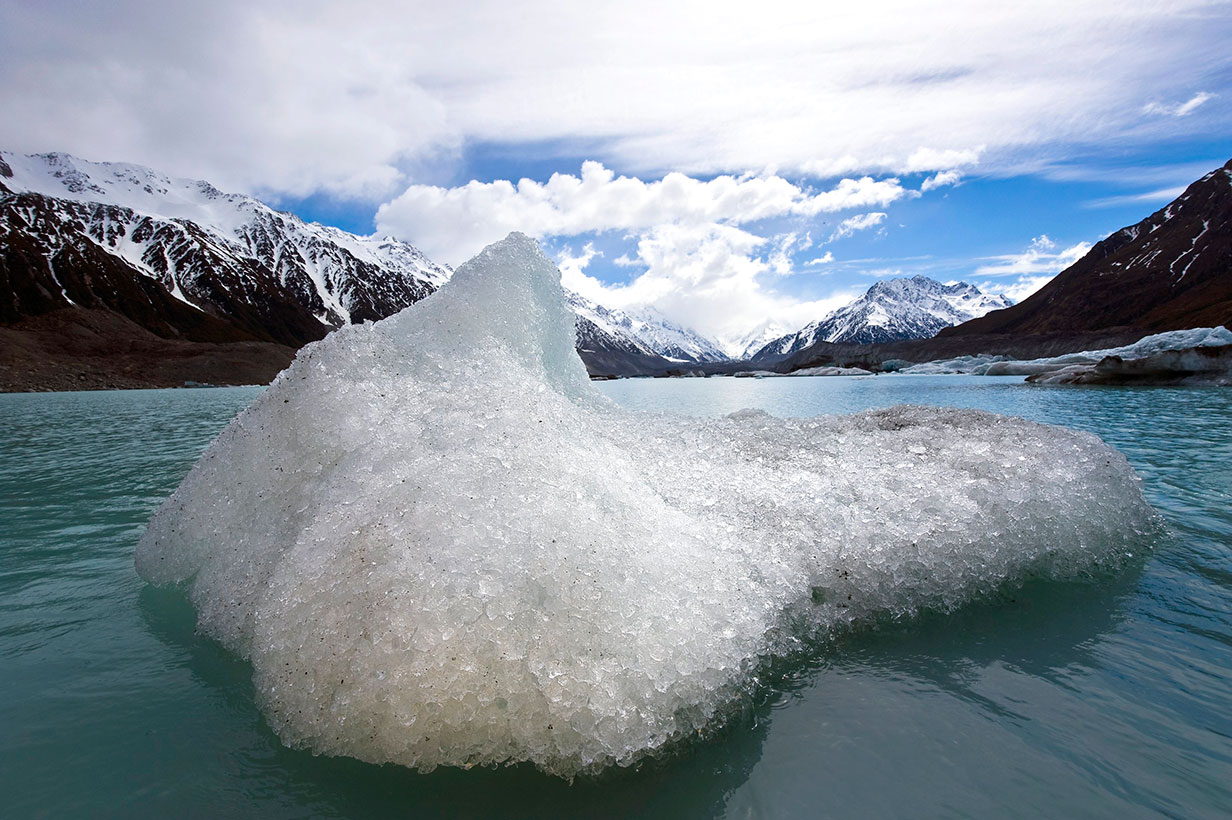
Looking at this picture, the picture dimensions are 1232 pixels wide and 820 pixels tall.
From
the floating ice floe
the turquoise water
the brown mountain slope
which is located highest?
the brown mountain slope

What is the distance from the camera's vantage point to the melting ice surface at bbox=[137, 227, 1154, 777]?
11.6 ft

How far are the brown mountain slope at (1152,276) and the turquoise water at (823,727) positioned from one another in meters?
158

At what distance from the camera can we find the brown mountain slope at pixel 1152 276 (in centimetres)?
14425

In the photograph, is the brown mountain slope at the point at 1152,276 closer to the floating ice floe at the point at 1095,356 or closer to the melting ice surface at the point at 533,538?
the floating ice floe at the point at 1095,356

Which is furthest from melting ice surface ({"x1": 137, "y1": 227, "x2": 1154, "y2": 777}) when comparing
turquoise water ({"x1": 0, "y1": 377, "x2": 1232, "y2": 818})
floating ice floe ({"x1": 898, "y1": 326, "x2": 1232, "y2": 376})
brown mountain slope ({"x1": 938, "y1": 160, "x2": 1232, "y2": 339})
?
brown mountain slope ({"x1": 938, "y1": 160, "x2": 1232, "y2": 339})

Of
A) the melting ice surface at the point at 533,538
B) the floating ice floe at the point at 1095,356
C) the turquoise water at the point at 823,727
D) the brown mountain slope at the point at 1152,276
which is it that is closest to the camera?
the turquoise water at the point at 823,727

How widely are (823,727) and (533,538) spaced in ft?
7.69

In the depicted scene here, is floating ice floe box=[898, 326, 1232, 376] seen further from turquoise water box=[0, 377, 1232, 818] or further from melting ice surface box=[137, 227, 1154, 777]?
turquoise water box=[0, 377, 1232, 818]

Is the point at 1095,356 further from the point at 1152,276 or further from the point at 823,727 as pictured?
the point at 1152,276

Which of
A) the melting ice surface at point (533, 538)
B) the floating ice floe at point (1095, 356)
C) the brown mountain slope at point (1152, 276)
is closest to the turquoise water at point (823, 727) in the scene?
the melting ice surface at point (533, 538)

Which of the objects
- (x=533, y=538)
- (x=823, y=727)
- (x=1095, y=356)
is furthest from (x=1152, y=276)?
(x=533, y=538)

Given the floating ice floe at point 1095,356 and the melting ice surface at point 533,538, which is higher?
the floating ice floe at point 1095,356

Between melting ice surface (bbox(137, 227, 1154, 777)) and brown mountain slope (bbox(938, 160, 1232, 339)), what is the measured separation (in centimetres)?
15715

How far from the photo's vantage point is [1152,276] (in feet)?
531
